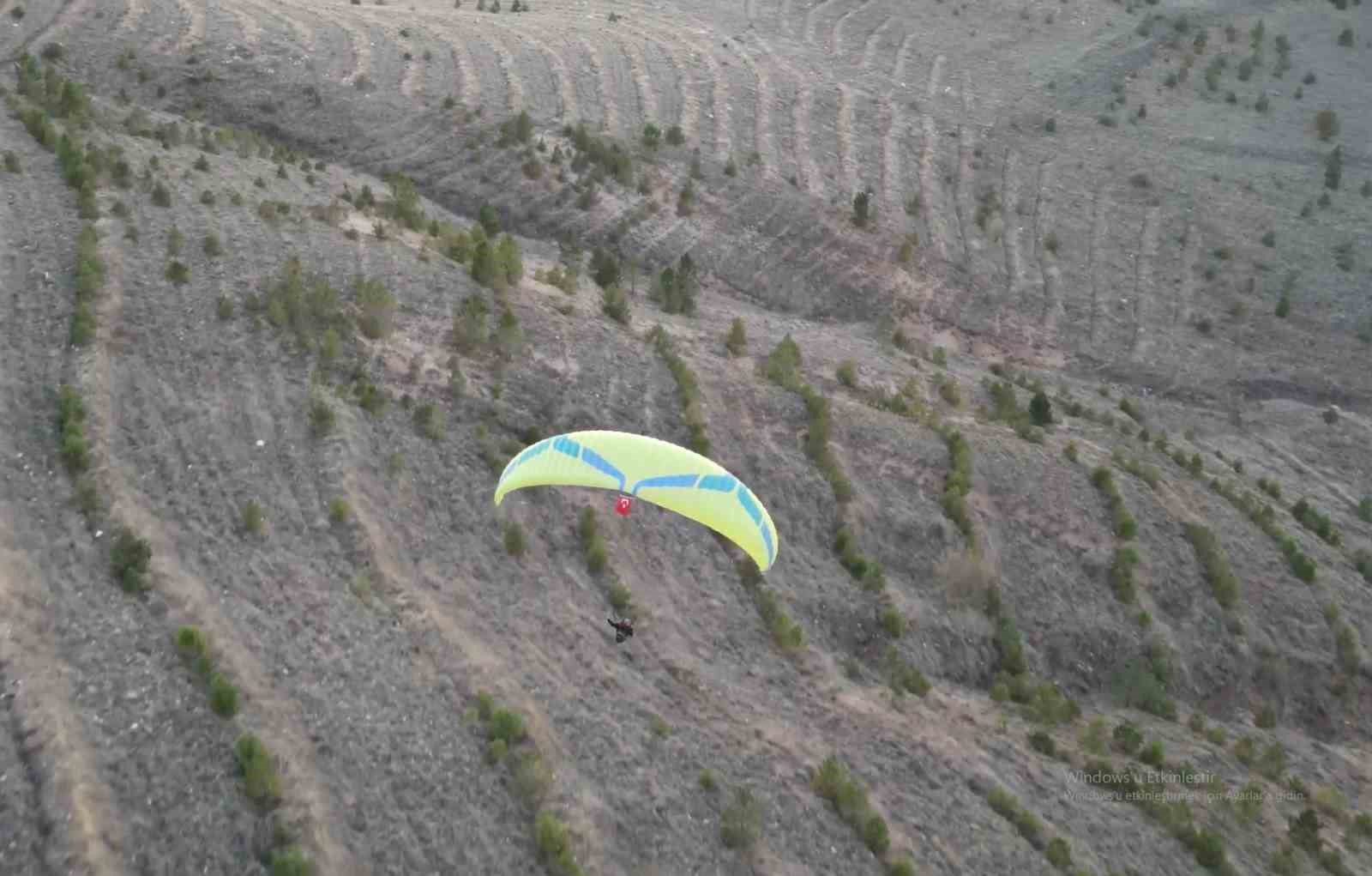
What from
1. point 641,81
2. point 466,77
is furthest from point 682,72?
point 466,77

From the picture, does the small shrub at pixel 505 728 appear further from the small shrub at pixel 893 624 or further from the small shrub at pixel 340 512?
the small shrub at pixel 893 624

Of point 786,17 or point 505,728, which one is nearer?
point 505,728

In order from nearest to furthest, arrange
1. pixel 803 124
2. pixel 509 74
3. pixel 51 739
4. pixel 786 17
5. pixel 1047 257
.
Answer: pixel 51 739 < pixel 509 74 < pixel 1047 257 < pixel 803 124 < pixel 786 17

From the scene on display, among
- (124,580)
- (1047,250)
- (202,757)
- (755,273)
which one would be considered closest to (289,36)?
(755,273)

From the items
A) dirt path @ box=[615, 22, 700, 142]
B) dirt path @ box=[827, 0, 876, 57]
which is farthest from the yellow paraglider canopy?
dirt path @ box=[827, 0, 876, 57]

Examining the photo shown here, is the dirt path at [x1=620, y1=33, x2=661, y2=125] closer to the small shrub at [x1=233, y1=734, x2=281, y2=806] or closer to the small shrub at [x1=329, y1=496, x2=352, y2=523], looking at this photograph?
the small shrub at [x1=329, y1=496, x2=352, y2=523]

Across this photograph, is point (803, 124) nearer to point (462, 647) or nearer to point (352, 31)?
point (352, 31)

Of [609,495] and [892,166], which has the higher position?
[609,495]
